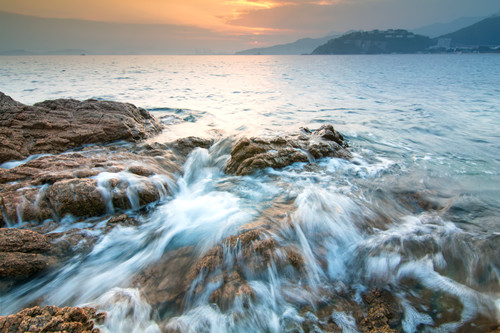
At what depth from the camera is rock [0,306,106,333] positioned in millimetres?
1936

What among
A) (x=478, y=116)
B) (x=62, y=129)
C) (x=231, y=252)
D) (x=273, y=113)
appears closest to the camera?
(x=231, y=252)

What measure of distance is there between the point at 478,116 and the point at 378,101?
5.52 metres

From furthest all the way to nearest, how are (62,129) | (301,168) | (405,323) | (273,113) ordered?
(273,113)
(62,129)
(301,168)
(405,323)

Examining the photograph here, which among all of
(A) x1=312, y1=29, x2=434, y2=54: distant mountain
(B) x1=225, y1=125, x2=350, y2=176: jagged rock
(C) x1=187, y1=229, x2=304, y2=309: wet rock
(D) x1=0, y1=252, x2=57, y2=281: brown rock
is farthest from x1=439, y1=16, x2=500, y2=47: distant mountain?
(D) x1=0, y1=252, x2=57, y2=281: brown rock

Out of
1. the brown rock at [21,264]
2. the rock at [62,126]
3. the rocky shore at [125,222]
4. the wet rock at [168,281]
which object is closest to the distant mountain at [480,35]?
the rock at [62,126]

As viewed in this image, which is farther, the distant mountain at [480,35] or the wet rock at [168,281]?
the distant mountain at [480,35]

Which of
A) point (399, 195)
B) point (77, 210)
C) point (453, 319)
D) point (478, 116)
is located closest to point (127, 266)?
point (77, 210)

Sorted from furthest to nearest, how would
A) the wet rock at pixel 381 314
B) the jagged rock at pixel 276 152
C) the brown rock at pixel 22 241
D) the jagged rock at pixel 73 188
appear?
the jagged rock at pixel 276 152 < the jagged rock at pixel 73 188 < the brown rock at pixel 22 241 < the wet rock at pixel 381 314

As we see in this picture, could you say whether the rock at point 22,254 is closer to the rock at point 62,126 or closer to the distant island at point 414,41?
the rock at point 62,126

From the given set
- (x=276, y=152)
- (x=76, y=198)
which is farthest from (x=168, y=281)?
(x=276, y=152)

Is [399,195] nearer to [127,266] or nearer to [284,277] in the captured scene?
[284,277]

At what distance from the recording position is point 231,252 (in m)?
3.39

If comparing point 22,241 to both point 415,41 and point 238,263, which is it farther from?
point 415,41

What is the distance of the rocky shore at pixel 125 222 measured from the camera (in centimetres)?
268
